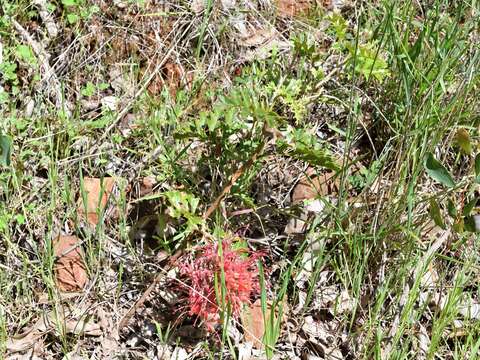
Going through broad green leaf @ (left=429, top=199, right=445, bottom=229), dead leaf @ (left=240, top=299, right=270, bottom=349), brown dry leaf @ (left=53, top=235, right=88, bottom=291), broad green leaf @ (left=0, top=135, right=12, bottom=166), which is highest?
broad green leaf @ (left=0, top=135, right=12, bottom=166)

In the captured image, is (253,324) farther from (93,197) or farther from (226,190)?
(93,197)

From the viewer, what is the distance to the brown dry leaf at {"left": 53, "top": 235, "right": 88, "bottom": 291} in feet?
9.57

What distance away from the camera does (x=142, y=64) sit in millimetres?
3400

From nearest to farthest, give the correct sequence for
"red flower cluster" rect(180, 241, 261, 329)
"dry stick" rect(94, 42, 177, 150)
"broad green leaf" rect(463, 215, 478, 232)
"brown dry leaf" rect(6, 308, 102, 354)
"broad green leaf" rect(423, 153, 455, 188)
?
"broad green leaf" rect(423, 153, 455, 188), "broad green leaf" rect(463, 215, 478, 232), "red flower cluster" rect(180, 241, 261, 329), "brown dry leaf" rect(6, 308, 102, 354), "dry stick" rect(94, 42, 177, 150)

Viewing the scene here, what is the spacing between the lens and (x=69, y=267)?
2932 millimetres

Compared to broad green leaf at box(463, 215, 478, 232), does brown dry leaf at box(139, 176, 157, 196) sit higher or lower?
lower

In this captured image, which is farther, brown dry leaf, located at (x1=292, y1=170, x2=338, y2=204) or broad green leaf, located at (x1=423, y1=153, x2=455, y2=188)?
brown dry leaf, located at (x1=292, y1=170, x2=338, y2=204)

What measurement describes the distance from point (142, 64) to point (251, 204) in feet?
3.19

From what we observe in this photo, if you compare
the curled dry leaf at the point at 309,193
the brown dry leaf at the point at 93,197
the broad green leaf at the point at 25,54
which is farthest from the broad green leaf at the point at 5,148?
the curled dry leaf at the point at 309,193

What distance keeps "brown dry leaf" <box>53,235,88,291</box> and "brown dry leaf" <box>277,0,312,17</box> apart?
5.03ft

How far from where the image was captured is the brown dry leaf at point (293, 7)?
11.7 feet

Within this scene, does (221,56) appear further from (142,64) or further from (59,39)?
(59,39)

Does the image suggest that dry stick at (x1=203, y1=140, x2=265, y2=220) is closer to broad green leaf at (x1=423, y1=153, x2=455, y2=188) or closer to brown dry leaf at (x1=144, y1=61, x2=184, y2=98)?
broad green leaf at (x1=423, y1=153, x2=455, y2=188)

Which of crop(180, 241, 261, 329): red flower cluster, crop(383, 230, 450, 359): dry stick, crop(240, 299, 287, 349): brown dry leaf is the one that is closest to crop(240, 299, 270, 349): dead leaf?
crop(240, 299, 287, 349): brown dry leaf
